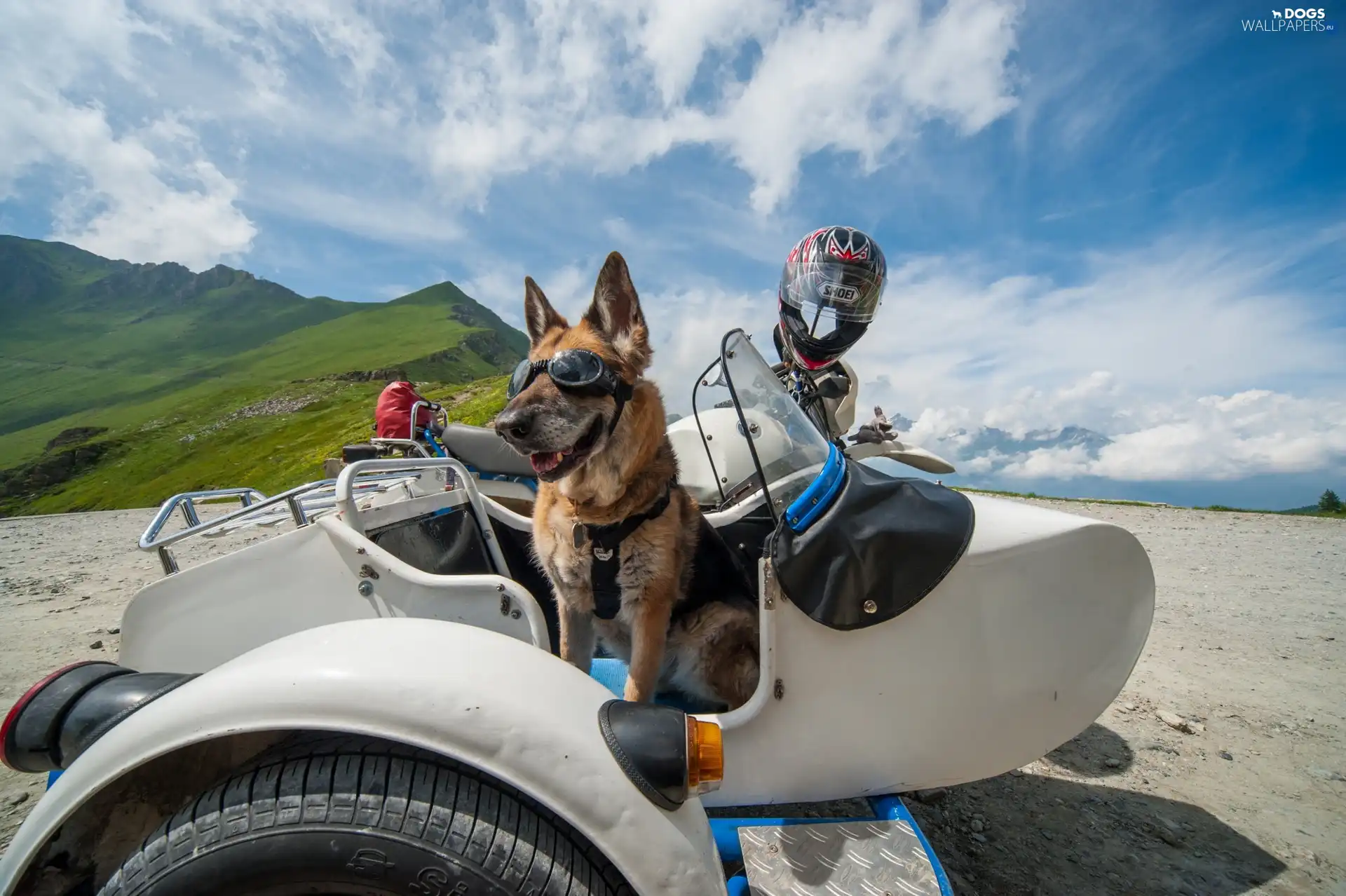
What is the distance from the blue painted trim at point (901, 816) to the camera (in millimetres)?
1624

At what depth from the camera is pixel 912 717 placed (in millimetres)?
1843

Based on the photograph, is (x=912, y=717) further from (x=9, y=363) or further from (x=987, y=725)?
(x=9, y=363)

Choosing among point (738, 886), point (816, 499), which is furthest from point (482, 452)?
point (738, 886)

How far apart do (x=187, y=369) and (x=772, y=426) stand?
170304 millimetres

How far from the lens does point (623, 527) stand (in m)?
2.37

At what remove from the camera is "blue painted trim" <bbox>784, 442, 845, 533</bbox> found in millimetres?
1789

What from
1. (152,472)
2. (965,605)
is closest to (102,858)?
(965,605)

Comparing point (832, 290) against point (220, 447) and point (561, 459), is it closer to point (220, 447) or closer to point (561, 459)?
point (561, 459)

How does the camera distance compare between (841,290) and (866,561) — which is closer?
(866,561)

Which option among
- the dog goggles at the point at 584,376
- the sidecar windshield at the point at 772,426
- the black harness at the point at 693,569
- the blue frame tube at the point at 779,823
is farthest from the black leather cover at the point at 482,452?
the blue frame tube at the point at 779,823

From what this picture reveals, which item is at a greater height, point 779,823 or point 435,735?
point 435,735

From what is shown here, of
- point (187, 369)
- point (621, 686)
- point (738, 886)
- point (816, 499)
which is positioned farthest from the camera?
point (187, 369)

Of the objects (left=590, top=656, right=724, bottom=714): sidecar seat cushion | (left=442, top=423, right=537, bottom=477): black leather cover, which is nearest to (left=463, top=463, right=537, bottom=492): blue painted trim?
(left=442, top=423, right=537, bottom=477): black leather cover

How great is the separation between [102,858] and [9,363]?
20400 cm
